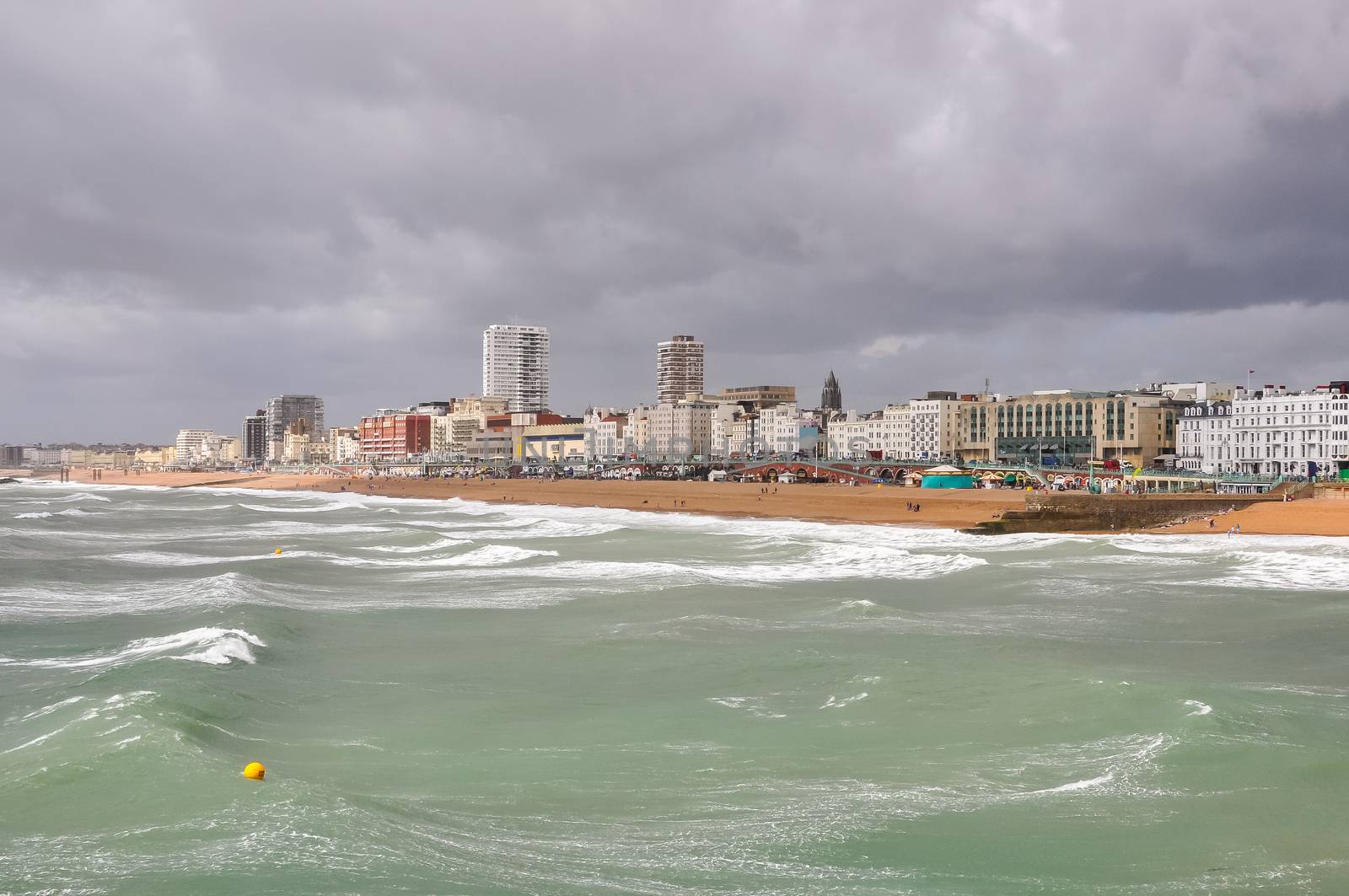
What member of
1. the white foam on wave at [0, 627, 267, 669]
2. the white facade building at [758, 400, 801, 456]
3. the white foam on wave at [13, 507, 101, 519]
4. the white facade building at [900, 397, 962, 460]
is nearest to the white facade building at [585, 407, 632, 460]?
the white facade building at [758, 400, 801, 456]

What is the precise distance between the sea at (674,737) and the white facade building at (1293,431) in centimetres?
6866

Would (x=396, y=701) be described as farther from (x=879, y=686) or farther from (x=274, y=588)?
(x=274, y=588)

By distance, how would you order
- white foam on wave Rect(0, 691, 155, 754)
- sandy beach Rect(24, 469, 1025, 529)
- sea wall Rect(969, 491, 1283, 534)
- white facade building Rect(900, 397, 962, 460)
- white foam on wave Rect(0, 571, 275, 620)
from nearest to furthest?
white foam on wave Rect(0, 691, 155, 754), white foam on wave Rect(0, 571, 275, 620), sea wall Rect(969, 491, 1283, 534), sandy beach Rect(24, 469, 1025, 529), white facade building Rect(900, 397, 962, 460)

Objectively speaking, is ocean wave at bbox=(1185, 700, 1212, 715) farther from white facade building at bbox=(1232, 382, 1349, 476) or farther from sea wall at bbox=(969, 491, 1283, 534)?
white facade building at bbox=(1232, 382, 1349, 476)

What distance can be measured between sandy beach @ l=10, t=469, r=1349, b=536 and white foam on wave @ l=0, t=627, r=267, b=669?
A: 3572 centimetres

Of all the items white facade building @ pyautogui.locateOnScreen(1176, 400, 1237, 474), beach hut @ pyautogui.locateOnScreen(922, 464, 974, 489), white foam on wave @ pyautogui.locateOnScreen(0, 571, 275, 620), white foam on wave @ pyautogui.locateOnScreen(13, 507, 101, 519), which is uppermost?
white facade building @ pyautogui.locateOnScreen(1176, 400, 1237, 474)

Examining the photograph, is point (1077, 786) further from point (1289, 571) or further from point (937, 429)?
point (937, 429)

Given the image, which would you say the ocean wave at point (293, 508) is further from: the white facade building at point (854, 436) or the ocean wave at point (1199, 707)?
the white facade building at point (854, 436)

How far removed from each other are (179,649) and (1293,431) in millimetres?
91205

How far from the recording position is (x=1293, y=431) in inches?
3462

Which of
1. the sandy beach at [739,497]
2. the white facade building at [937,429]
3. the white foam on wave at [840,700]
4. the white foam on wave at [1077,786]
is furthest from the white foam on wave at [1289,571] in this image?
the white facade building at [937,429]

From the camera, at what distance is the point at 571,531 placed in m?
46.6

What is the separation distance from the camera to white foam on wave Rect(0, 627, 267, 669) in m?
16.2

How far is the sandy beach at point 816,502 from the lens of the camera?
4525 centimetres
